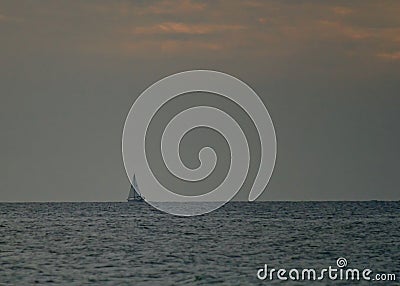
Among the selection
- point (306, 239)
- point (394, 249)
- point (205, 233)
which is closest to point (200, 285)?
point (394, 249)

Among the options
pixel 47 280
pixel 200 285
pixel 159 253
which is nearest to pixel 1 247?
pixel 159 253

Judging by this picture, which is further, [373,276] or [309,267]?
[309,267]

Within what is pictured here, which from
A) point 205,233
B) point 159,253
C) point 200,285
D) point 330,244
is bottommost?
point 200,285

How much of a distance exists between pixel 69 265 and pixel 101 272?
4461mm

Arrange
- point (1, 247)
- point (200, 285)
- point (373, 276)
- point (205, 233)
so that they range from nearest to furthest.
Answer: point (200, 285), point (373, 276), point (1, 247), point (205, 233)

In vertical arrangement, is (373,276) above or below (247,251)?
below

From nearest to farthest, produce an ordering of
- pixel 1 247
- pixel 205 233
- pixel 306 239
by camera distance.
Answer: pixel 1 247, pixel 306 239, pixel 205 233

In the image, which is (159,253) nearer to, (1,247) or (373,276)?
(1,247)

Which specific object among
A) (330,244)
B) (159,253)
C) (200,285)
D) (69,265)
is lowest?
(200,285)

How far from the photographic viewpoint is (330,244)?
79.4 metres

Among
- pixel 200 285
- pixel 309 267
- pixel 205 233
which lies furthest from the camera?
pixel 205 233

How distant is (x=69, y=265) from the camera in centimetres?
6206

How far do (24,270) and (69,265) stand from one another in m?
3.59

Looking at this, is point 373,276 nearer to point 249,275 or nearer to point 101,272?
point 249,275
